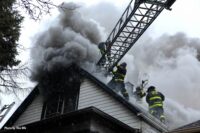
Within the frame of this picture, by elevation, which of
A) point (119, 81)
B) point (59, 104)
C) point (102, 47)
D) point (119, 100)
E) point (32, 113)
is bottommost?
point (119, 100)

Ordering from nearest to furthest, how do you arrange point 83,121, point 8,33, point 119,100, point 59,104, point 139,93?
point 8,33, point 83,121, point 119,100, point 59,104, point 139,93

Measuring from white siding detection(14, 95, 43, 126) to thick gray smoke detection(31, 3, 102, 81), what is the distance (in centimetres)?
85

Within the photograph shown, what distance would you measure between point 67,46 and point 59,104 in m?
2.45

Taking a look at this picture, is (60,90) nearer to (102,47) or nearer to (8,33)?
(102,47)

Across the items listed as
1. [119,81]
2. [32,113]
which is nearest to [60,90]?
[32,113]

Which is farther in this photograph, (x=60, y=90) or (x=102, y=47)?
(x=102, y=47)

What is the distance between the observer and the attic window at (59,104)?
39.7 ft

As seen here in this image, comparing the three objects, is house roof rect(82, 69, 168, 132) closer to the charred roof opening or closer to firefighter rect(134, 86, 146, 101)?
the charred roof opening

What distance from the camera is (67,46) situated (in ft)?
45.4

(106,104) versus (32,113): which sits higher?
(32,113)

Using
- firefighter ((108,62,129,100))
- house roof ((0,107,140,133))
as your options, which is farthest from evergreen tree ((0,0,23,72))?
firefighter ((108,62,129,100))

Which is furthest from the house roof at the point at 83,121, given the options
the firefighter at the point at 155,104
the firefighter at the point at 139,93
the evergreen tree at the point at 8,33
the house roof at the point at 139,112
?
the firefighter at the point at 139,93

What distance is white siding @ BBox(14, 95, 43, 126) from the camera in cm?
1292

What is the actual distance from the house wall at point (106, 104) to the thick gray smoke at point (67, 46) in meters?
1.52
